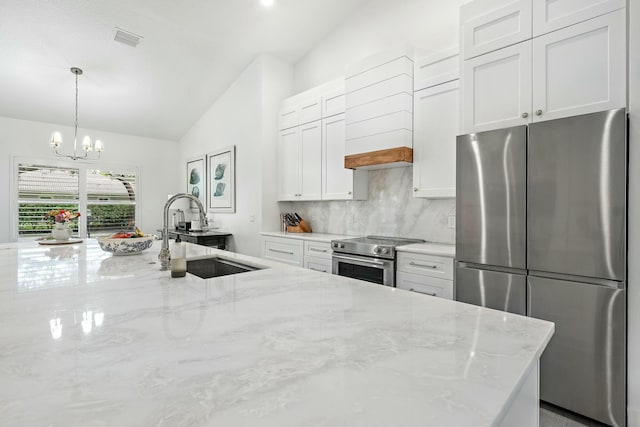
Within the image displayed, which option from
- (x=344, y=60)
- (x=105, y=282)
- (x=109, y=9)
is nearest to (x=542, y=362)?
(x=105, y=282)

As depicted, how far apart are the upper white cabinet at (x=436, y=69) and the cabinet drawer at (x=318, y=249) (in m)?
1.63

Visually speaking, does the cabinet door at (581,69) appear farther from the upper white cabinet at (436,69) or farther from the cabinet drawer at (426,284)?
the cabinet drawer at (426,284)

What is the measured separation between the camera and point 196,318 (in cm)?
94

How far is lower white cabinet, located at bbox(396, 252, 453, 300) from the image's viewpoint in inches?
92.4

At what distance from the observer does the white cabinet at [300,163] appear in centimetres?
377

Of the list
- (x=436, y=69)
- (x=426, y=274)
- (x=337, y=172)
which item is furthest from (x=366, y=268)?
(x=436, y=69)

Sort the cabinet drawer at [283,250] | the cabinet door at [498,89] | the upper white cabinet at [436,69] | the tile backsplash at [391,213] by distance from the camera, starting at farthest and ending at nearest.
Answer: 1. the cabinet drawer at [283,250]
2. the tile backsplash at [391,213]
3. the upper white cabinet at [436,69]
4. the cabinet door at [498,89]

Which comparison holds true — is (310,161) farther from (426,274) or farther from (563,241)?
(563,241)

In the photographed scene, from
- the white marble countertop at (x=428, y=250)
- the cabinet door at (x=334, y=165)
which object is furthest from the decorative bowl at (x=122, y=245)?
the cabinet door at (x=334, y=165)

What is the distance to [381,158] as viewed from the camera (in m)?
2.98

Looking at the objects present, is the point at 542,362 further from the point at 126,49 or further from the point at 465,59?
the point at 126,49

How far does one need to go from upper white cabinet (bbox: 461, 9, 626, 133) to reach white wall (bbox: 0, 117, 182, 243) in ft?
17.5

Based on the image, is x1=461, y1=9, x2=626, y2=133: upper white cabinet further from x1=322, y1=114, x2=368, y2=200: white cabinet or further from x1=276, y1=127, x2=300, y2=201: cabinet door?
x1=276, y1=127, x2=300, y2=201: cabinet door

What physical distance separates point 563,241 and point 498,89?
3.30 feet
